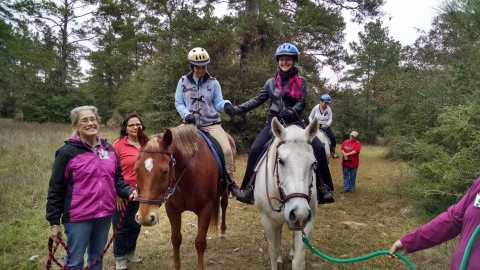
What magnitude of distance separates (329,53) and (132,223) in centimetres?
1477

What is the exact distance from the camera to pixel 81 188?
2762 mm

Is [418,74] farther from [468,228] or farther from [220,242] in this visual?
[468,228]

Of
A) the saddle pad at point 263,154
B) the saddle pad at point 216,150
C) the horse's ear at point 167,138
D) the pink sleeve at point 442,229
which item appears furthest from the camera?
the saddle pad at point 216,150

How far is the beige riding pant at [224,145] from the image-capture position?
4328 mm

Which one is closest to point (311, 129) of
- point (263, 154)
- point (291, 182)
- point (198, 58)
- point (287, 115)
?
point (291, 182)

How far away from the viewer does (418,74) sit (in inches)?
482

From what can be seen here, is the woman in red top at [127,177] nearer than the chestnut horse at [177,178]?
No

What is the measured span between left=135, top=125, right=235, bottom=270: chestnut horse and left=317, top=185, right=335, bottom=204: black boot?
134cm

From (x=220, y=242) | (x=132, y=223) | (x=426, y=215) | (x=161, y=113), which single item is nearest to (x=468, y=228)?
(x=132, y=223)

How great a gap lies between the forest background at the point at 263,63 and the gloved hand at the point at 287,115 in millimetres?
3086

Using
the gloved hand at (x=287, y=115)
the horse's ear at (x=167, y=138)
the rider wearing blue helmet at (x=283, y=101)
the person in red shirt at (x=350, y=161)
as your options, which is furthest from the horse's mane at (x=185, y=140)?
the person in red shirt at (x=350, y=161)


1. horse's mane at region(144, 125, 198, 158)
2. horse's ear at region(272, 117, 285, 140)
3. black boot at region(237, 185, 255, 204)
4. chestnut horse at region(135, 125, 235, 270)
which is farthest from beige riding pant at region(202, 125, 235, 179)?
horse's ear at region(272, 117, 285, 140)

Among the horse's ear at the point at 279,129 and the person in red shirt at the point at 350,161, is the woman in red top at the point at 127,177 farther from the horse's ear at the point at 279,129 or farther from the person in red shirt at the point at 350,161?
the person in red shirt at the point at 350,161

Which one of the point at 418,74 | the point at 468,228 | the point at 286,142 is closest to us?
the point at 468,228
